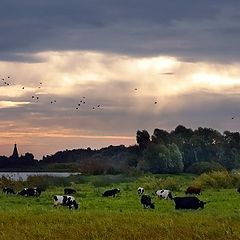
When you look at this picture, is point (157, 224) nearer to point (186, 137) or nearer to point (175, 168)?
point (175, 168)

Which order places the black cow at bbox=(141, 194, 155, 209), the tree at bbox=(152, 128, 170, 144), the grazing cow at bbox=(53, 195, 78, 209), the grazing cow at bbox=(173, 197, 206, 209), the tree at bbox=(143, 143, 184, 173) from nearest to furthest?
the grazing cow at bbox=(173, 197, 206, 209) → the black cow at bbox=(141, 194, 155, 209) → the grazing cow at bbox=(53, 195, 78, 209) → the tree at bbox=(143, 143, 184, 173) → the tree at bbox=(152, 128, 170, 144)

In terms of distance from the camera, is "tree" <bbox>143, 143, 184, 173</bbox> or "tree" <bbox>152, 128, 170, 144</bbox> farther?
"tree" <bbox>152, 128, 170, 144</bbox>

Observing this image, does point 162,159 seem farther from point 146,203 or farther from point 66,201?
point 66,201

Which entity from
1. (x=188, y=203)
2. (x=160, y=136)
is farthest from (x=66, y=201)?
(x=160, y=136)

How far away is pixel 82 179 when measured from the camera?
7819 cm

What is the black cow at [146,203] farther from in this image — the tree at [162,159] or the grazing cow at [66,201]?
the tree at [162,159]

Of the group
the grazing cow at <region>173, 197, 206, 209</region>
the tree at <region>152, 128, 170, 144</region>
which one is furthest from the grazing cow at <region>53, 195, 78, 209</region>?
the tree at <region>152, 128, 170, 144</region>

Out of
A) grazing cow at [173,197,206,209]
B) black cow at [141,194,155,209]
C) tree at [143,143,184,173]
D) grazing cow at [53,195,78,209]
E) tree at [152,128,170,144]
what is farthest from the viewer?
tree at [152,128,170,144]

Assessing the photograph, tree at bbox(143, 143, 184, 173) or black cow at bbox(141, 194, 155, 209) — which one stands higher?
tree at bbox(143, 143, 184, 173)

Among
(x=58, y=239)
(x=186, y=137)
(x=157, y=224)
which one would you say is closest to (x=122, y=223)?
(x=157, y=224)

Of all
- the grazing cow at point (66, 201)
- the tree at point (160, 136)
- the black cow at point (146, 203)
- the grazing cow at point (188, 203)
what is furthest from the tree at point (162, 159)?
A: the grazing cow at point (188, 203)

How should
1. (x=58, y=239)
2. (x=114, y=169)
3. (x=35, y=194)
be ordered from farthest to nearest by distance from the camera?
1. (x=114, y=169)
2. (x=35, y=194)
3. (x=58, y=239)

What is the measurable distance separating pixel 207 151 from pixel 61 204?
12060 centimetres

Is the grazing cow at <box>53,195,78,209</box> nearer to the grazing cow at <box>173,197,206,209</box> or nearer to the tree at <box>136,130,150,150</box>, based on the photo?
the grazing cow at <box>173,197,206,209</box>
